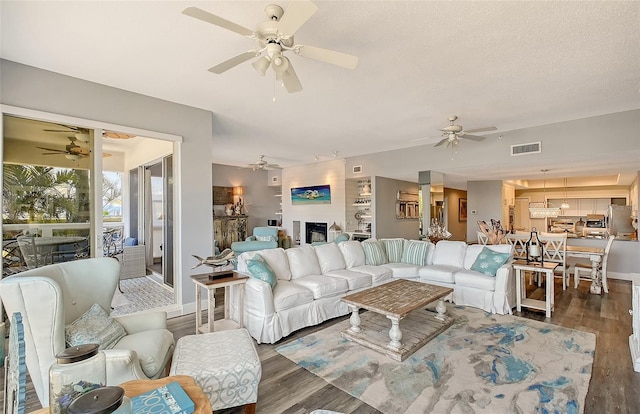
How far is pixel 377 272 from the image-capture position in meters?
4.56

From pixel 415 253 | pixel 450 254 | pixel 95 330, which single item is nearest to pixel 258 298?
pixel 95 330

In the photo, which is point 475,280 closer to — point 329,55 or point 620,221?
point 329,55

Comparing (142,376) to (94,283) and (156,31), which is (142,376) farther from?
(156,31)

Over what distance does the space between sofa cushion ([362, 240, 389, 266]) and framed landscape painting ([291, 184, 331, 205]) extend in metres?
3.49

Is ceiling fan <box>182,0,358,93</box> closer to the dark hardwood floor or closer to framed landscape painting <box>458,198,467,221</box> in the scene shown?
the dark hardwood floor

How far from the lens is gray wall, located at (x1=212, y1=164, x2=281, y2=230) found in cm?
969

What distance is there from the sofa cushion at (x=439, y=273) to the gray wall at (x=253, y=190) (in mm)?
6832

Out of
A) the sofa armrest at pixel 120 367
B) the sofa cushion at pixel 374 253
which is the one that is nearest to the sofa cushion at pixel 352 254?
the sofa cushion at pixel 374 253

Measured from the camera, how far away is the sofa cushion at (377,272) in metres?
4.50

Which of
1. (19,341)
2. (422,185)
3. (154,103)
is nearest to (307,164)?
(422,185)

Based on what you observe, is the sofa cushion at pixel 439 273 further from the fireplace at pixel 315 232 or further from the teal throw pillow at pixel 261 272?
the fireplace at pixel 315 232

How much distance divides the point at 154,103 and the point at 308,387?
381 centimetres

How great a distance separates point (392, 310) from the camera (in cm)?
296

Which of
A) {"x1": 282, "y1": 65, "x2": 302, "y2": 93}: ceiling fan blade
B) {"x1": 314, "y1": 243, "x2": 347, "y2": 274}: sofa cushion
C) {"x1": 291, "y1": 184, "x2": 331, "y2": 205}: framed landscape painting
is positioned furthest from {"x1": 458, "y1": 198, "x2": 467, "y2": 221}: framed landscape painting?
{"x1": 282, "y1": 65, "x2": 302, "y2": 93}: ceiling fan blade
